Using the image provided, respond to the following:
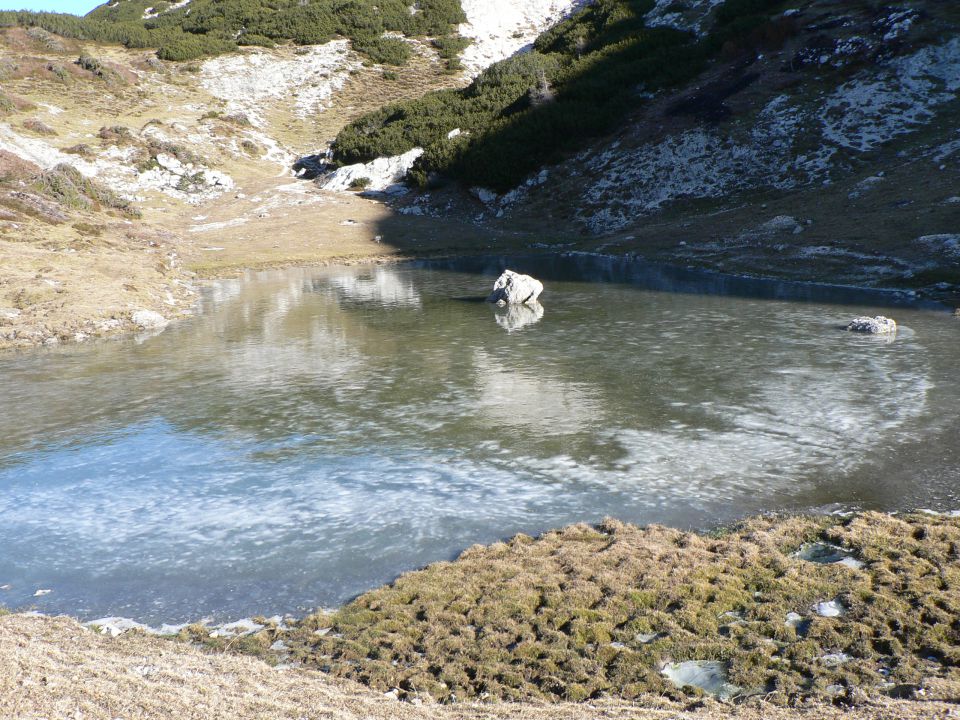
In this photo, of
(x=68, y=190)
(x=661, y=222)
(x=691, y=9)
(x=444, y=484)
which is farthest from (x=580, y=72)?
(x=444, y=484)

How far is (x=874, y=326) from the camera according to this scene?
26.6 metres

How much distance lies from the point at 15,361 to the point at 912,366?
30.8m

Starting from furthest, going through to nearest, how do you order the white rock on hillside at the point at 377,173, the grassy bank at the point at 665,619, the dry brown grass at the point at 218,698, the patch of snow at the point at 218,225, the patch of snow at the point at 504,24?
the patch of snow at the point at 504,24, the white rock on hillside at the point at 377,173, the patch of snow at the point at 218,225, the grassy bank at the point at 665,619, the dry brown grass at the point at 218,698

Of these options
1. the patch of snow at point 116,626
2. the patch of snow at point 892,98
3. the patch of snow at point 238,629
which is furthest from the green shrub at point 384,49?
the patch of snow at point 238,629

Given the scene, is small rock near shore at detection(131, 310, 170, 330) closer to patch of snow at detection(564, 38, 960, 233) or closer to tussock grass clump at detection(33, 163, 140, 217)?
tussock grass clump at detection(33, 163, 140, 217)

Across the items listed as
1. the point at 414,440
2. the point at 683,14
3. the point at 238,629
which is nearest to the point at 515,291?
the point at 414,440

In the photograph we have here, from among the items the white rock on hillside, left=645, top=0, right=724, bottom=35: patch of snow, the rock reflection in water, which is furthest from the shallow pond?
left=645, top=0, right=724, bottom=35: patch of snow

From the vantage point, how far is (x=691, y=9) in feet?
270

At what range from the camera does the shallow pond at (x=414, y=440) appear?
12898 mm

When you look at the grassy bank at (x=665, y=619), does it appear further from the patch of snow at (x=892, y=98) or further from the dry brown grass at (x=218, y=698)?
the patch of snow at (x=892, y=98)

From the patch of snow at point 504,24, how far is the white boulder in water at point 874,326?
276 ft

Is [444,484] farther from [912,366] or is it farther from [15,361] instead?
[15,361]

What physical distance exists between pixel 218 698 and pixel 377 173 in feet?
228

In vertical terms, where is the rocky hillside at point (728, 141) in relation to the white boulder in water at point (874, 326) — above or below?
above
